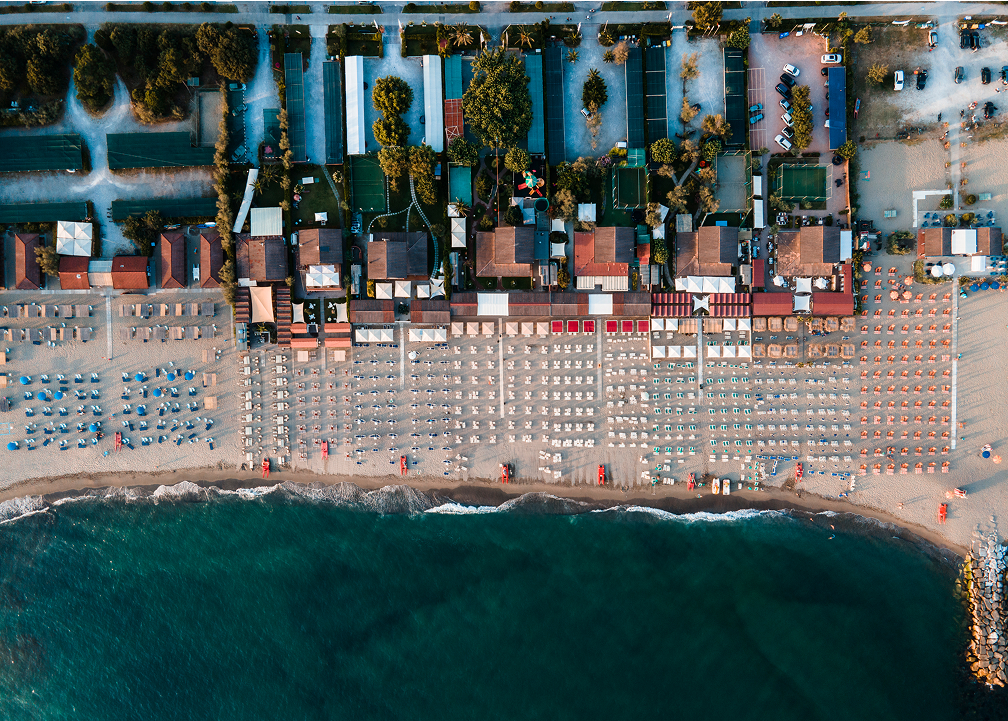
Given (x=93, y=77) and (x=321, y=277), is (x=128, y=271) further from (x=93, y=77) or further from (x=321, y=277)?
(x=321, y=277)

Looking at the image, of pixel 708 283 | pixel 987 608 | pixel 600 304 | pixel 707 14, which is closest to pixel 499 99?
pixel 600 304

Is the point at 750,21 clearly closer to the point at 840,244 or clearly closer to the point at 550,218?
the point at 840,244

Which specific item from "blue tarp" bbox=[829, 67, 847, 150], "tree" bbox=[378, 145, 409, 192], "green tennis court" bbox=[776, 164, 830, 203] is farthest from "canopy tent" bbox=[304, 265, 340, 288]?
"blue tarp" bbox=[829, 67, 847, 150]

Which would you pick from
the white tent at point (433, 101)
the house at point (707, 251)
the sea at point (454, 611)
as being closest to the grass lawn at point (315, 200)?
the white tent at point (433, 101)

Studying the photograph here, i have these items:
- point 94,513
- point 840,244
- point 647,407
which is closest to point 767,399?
point 647,407

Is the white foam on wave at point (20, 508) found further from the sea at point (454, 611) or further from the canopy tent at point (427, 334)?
the canopy tent at point (427, 334)

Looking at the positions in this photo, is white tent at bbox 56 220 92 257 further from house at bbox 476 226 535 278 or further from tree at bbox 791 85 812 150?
tree at bbox 791 85 812 150
